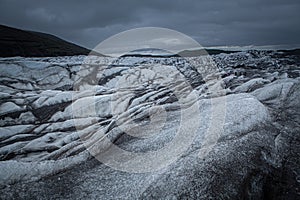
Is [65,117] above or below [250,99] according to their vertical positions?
below

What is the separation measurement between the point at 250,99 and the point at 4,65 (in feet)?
77.5

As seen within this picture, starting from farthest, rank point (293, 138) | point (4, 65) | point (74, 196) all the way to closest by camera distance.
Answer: point (4, 65) < point (293, 138) < point (74, 196)

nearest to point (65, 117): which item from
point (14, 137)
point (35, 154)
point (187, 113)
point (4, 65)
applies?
point (14, 137)

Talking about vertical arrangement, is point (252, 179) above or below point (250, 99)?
below

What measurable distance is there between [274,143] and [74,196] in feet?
18.9

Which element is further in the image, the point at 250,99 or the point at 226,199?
the point at 250,99

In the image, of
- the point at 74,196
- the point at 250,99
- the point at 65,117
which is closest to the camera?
the point at 74,196

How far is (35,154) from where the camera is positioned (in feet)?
28.0

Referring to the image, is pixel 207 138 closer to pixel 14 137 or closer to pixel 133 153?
pixel 133 153

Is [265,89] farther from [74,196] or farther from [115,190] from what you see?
[74,196]

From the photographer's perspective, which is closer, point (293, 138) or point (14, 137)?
point (293, 138)

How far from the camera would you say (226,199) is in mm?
4953

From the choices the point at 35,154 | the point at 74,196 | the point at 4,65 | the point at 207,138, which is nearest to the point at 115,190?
the point at 74,196

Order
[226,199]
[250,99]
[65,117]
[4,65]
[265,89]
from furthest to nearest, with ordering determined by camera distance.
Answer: [4,65]
[65,117]
[265,89]
[250,99]
[226,199]
